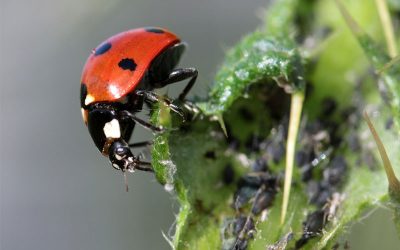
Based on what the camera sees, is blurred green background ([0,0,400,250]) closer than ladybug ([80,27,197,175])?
No

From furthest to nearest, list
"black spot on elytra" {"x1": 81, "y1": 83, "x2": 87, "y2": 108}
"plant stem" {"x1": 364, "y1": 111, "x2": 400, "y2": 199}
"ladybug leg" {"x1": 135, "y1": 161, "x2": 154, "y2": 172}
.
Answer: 1. "black spot on elytra" {"x1": 81, "y1": 83, "x2": 87, "y2": 108}
2. "ladybug leg" {"x1": 135, "y1": 161, "x2": 154, "y2": 172}
3. "plant stem" {"x1": 364, "y1": 111, "x2": 400, "y2": 199}

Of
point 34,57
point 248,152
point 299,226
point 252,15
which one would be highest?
point 34,57

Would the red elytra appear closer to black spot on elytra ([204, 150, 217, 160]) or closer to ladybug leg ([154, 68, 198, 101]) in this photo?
ladybug leg ([154, 68, 198, 101])

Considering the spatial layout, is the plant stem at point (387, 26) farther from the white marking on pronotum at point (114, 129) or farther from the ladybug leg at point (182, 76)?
the white marking on pronotum at point (114, 129)

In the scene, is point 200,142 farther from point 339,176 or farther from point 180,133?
point 339,176

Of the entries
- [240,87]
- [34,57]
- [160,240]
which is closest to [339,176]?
[240,87]

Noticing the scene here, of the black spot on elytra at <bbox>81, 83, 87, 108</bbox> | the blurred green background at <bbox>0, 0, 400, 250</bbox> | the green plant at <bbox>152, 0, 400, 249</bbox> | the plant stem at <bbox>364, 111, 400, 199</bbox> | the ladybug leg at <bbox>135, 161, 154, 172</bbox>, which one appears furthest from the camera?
the blurred green background at <bbox>0, 0, 400, 250</bbox>

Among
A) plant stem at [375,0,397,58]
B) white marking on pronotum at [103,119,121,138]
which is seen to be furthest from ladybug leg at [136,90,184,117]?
plant stem at [375,0,397,58]
